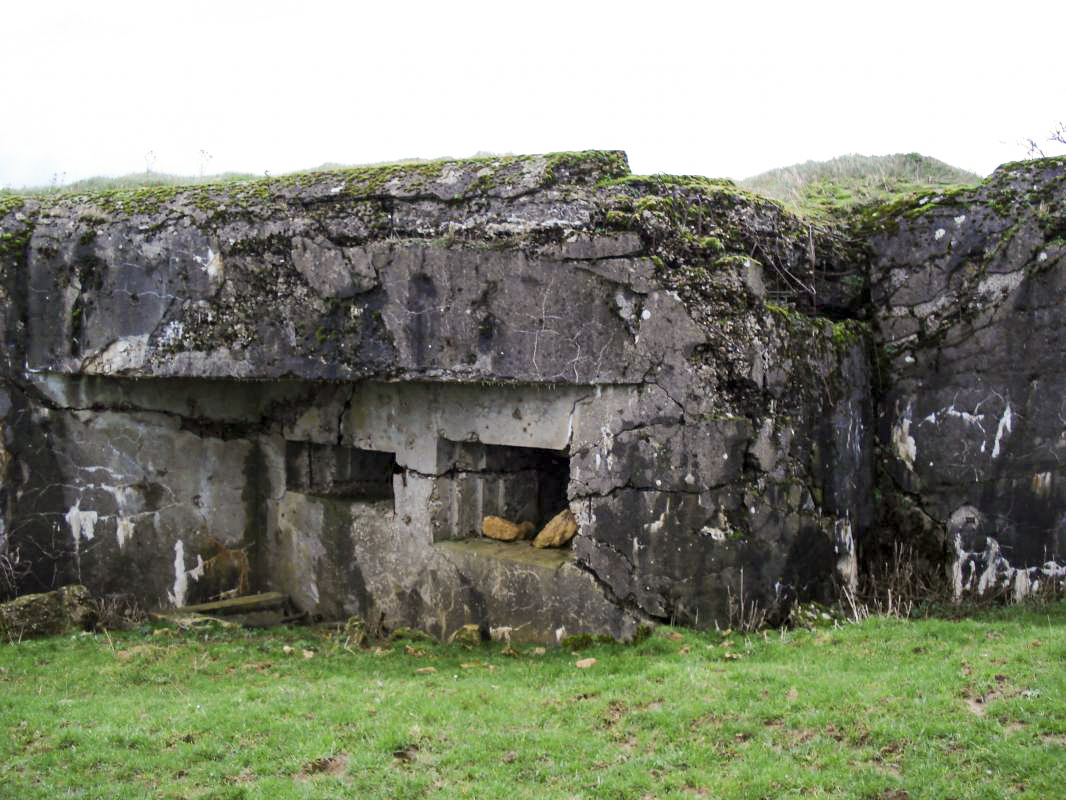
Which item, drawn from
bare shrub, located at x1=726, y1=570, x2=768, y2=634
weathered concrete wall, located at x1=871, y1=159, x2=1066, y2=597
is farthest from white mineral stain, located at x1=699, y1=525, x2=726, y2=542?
weathered concrete wall, located at x1=871, y1=159, x2=1066, y2=597

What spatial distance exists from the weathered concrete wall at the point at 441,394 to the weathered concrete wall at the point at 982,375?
34cm

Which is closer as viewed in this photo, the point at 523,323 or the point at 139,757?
the point at 139,757

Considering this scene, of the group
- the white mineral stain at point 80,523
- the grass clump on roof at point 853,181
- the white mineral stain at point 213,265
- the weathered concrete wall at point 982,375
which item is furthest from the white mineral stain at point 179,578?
the weathered concrete wall at point 982,375

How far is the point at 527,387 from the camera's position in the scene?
6.82 m

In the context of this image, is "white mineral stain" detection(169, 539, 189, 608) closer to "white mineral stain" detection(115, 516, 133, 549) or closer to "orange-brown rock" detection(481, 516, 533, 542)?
"white mineral stain" detection(115, 516, 133, 549)

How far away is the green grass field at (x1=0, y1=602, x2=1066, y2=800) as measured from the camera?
4.32 metres

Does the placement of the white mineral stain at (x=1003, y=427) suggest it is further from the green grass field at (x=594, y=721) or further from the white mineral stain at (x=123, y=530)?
the white mineral stain at (x=123, y=530)

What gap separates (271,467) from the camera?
849 centimetres

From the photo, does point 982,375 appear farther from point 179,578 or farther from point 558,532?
point 179,578

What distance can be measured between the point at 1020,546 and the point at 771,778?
352 centimetres

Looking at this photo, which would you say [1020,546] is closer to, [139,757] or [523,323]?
[523,323]

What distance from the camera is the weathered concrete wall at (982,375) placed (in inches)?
270

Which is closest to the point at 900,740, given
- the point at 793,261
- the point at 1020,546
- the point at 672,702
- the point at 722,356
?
the point at 672,702

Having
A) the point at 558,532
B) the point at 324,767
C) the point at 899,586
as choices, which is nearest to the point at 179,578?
the point at 558,532
